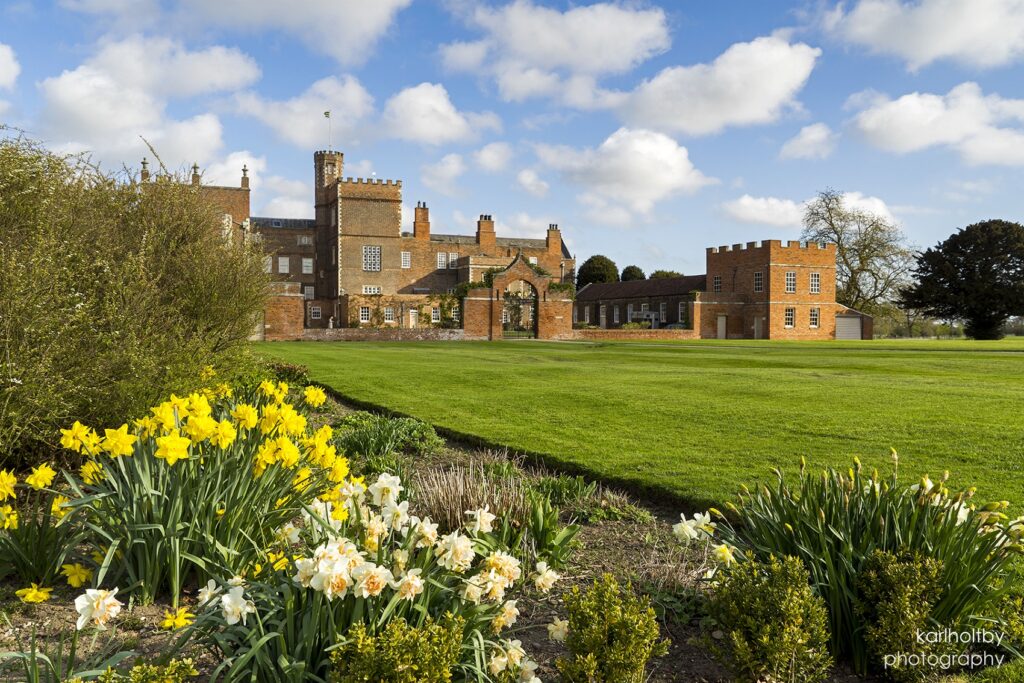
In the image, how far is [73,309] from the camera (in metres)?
5.88

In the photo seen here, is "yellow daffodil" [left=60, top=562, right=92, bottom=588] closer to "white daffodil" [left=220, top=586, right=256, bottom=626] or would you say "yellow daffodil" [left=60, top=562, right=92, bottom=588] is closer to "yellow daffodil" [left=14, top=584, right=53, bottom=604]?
"yellow daffodil" [left=14, top=584, right=53, bottom=604]

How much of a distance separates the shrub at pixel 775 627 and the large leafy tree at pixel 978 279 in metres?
63.0

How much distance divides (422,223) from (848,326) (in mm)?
38514

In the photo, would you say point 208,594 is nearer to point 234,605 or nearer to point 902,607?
point 234,605

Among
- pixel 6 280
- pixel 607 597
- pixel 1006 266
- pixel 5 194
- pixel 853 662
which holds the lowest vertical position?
pixel 853 662

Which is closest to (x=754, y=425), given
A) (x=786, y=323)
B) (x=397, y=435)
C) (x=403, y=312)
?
(x=397, y=435)

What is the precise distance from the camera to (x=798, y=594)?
310 cm

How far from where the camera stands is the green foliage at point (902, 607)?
126 inches

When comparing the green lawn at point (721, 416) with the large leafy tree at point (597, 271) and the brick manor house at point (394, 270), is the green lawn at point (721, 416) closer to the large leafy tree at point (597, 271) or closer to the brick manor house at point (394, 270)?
the brick manor house at point (394, 270)

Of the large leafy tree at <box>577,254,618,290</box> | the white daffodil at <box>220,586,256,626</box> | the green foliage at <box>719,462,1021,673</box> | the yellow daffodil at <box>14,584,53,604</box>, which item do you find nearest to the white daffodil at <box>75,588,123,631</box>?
the white daffodil at <box>220,586,256,626</box>

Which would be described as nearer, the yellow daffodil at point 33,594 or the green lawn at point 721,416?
Answer: the yellow daffodil at point 33,594

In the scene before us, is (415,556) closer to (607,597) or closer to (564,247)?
(607,597)

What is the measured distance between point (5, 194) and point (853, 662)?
6.86m

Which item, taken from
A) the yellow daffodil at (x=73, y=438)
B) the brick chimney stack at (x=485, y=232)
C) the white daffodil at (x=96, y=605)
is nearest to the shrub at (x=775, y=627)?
the white daffodil at (x=96, y=605)
